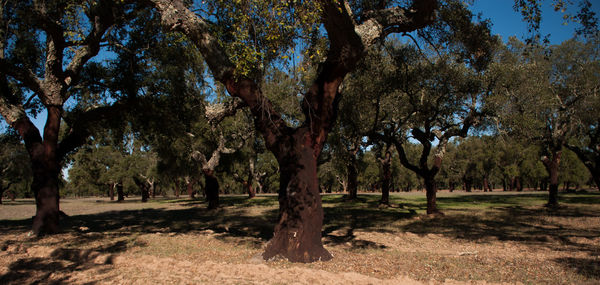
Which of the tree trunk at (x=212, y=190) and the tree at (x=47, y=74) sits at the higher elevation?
the tree at (x=47, y=74)

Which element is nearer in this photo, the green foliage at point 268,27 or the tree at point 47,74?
the green foliage at point 268,27

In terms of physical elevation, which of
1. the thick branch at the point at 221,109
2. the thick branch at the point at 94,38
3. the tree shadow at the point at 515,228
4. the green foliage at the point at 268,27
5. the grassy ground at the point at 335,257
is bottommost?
the tree shadow at the point at 515,228

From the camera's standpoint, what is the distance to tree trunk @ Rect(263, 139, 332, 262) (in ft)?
23.0

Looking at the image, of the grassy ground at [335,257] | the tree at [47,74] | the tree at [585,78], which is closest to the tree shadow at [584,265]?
the grassy ground at [335,257]

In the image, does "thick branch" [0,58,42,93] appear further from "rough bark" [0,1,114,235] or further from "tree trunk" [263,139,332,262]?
"tree trunk" [263,139,332,262]

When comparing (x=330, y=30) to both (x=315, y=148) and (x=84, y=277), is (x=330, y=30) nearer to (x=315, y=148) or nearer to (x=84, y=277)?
(x=315, y=148)

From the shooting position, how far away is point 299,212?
715 centimetres

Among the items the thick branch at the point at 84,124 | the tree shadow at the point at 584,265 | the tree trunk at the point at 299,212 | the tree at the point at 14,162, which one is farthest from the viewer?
the tree at the point at 14,162

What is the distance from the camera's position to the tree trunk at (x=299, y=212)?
7.02 meters

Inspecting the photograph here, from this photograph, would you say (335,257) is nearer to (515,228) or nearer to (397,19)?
(397,19)

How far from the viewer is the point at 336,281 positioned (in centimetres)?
543

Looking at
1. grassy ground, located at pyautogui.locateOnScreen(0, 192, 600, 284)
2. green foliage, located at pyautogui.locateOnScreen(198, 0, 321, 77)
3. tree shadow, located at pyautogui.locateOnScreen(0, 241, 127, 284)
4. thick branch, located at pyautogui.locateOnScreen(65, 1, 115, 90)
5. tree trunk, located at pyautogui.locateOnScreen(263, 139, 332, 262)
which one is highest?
thick branch, located at pyautogui.locateOnScreen(65, 1, 115, 90)

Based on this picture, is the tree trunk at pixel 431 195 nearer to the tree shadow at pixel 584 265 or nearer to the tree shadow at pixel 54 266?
the tree shadow at pixel 584 265

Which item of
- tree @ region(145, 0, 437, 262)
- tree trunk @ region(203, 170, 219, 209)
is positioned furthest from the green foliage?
tree trunk @ region(203, 170, 219, 209)
